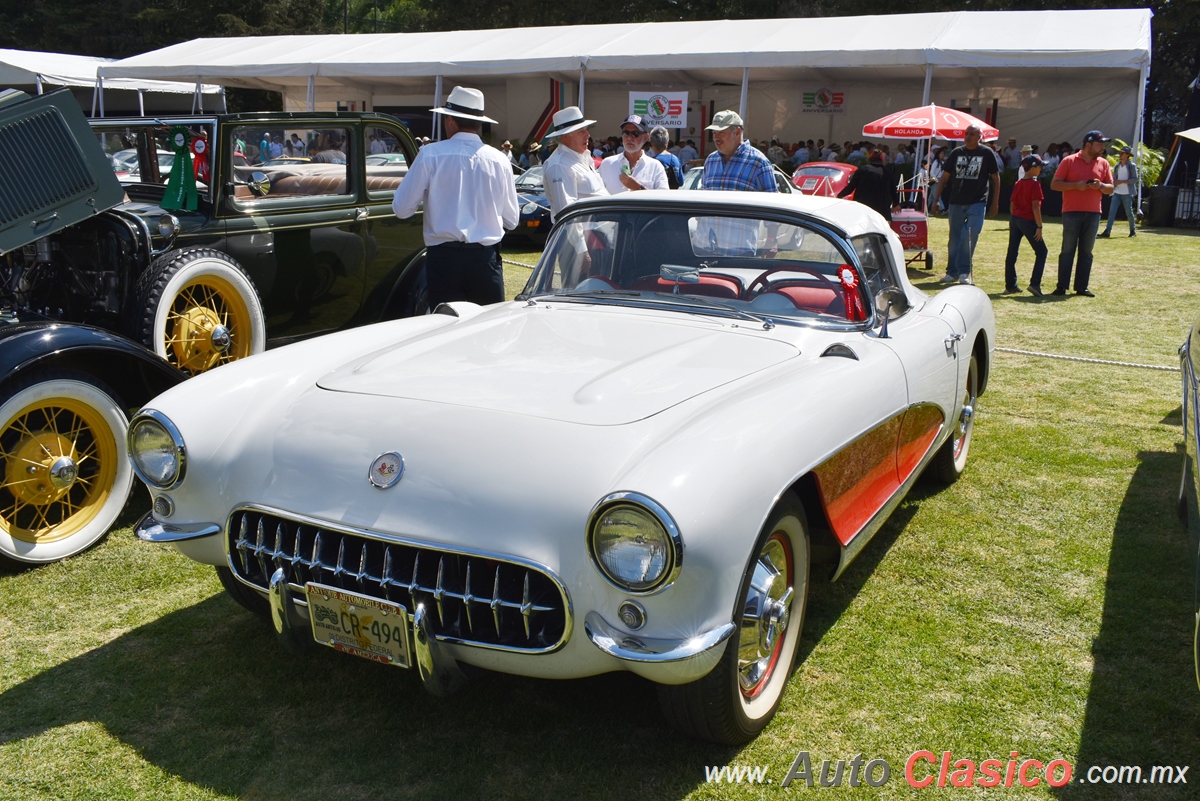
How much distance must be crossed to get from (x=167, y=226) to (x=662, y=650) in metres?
3.93

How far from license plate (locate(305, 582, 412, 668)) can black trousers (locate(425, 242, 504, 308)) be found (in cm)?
332

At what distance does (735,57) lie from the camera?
1966cm

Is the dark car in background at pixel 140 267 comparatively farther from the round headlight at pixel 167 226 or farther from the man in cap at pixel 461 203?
the man in cap at pixel 461 203

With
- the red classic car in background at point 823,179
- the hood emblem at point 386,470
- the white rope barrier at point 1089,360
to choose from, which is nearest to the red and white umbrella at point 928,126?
the red classic car in background at point 823,179

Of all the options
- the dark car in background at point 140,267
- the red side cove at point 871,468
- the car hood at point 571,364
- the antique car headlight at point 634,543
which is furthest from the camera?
the dark car in background at point 140,267

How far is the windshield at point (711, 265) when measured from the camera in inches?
151

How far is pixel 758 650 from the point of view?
2807mm

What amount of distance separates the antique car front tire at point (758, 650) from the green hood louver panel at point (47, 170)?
3657mm

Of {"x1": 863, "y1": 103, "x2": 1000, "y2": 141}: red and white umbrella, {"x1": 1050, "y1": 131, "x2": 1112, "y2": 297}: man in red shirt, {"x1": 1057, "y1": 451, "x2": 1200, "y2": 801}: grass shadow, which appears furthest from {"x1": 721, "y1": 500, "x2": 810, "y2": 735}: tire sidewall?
{"x1": 863, "y1": 103, "x2": 1000, "y2": 141}: red and white umbrella

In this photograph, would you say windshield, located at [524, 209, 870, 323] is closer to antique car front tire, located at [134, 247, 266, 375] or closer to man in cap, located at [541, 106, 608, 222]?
antique car front tire, located at [134, 247, 266, 375]

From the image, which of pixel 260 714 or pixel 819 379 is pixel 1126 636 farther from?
pixel 260 714

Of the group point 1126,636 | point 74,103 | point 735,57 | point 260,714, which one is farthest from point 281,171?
point 735,57

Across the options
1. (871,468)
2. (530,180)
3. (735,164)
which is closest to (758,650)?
(871,468)

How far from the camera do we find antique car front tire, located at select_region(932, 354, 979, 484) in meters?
4.82
